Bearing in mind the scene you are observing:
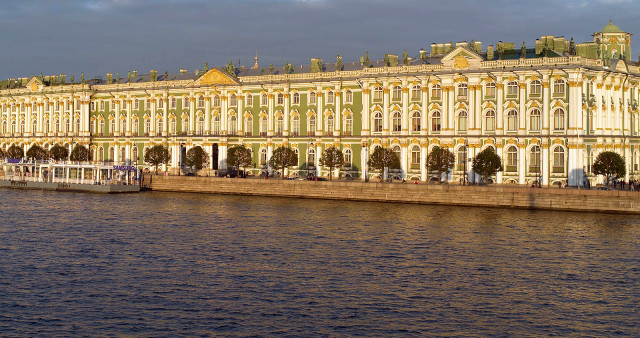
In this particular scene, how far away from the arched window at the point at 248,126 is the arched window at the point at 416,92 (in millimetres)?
17647

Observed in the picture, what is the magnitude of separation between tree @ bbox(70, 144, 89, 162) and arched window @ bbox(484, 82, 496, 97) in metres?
44.8

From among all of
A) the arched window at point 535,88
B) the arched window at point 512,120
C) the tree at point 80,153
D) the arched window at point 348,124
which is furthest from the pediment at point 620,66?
the tree at point 80,153

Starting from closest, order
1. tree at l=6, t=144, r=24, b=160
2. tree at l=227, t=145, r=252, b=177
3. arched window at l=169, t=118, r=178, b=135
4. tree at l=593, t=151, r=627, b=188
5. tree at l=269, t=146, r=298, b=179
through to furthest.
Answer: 1. tree at l=593, t=151, r=627, b=188
2. tree at l=269, t=146, r=298, b=179
3. tree at l=227, t=145, r=252, b=177
4. arched window at l=169, t=118, r=178, b=135
5. tree at l=6, t=144, r=24, b=160

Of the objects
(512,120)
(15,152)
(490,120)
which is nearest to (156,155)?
(15,152)

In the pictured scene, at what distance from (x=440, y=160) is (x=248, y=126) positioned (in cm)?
2318

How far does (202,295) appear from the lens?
27.7 m

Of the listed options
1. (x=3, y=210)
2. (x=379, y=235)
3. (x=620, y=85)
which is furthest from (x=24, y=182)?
(x=620, y=85)

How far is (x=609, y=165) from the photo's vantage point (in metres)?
56.8

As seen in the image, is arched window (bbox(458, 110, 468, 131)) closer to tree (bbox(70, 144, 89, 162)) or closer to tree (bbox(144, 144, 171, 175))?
tree (bbox(144, 144, 171, 175))

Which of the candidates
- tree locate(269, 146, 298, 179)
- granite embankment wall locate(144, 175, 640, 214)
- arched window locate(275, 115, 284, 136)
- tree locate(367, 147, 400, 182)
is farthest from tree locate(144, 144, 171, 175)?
tree locate(367, 147, 400, 182)

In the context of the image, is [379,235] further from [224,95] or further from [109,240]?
[224,95]

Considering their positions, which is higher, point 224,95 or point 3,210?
point 224,95

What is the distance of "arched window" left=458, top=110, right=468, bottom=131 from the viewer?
6500cm

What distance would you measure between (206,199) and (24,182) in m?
25.0
